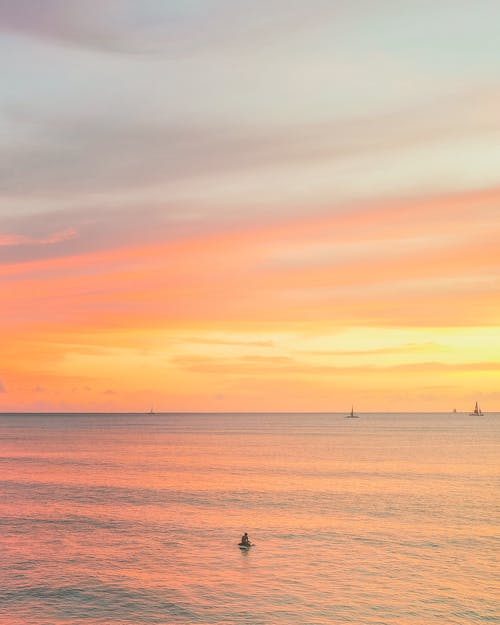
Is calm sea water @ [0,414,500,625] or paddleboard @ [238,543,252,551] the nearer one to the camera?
calm sea water @ [0,414,500,625]

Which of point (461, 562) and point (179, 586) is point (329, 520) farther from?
point (179, 586)

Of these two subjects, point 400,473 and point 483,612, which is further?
point 400,473

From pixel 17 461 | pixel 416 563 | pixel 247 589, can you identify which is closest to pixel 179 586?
pixel 247 589

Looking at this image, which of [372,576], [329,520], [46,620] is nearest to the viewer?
[46,620]

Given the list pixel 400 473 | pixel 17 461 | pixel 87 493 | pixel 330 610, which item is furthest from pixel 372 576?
pixel 17 461

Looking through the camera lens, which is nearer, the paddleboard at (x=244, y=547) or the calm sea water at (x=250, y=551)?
the calm sea water at (x=250, y=551)

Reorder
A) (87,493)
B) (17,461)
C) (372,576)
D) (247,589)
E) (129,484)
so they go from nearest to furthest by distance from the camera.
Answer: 1. (247,589)
2. (372,576)
3. (87,493)
4. (129,484)
5. (17,461)

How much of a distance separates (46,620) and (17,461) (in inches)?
5236

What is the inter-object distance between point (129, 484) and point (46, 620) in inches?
3018

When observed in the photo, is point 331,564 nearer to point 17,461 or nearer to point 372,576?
point 372,576

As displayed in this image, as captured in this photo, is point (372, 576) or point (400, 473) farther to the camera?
point (400, 473)

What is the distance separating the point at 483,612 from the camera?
53.6 metres

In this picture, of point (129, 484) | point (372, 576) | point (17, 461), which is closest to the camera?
point (372, 576)

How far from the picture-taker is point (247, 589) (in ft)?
192
